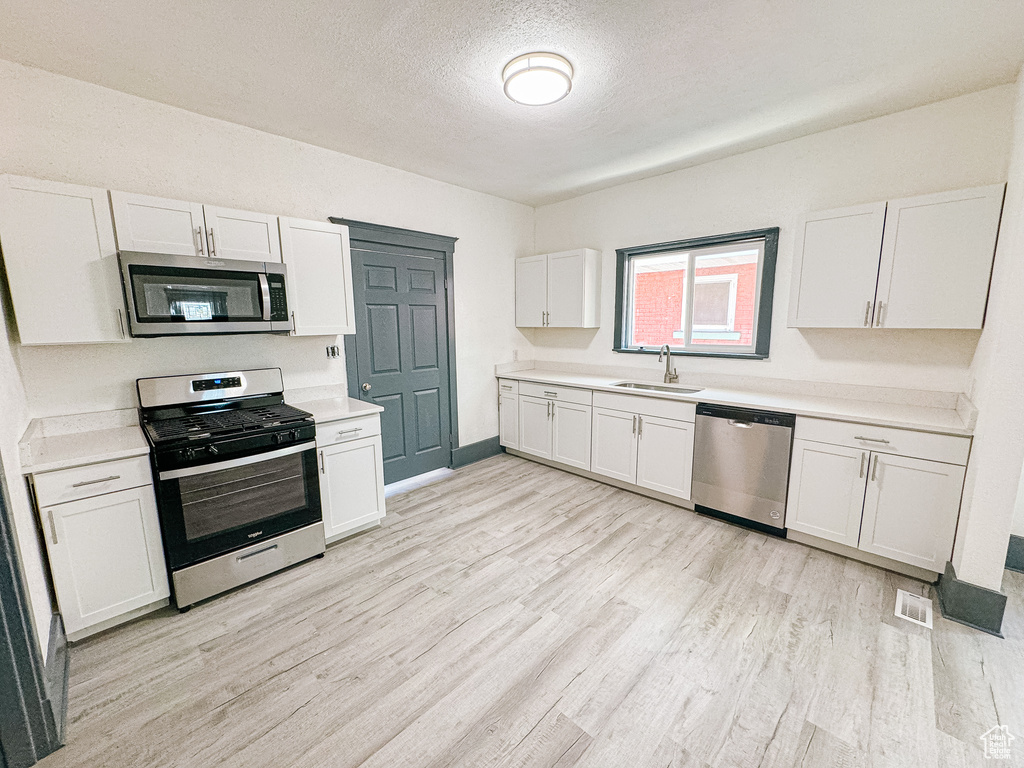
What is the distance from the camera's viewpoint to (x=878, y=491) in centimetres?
239

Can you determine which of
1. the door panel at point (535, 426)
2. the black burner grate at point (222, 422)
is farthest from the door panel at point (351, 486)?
the door panel at point (535, 426)

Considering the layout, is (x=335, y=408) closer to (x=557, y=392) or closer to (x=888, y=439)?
(x=557, y=392)

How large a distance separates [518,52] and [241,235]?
1.90 m

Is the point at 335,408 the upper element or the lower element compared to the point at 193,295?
lower

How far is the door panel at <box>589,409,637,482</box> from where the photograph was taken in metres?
3.46

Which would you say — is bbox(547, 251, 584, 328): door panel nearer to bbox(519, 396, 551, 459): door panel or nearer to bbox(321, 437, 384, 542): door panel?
bbox(519, 396, 551, 459): door panel

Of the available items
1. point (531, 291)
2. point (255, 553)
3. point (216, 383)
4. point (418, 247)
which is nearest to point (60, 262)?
point (216, 383)

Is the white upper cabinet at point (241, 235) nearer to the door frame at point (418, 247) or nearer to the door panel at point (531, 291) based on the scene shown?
the door frame at point (418, 247)

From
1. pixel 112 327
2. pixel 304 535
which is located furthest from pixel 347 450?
pixel 112 327

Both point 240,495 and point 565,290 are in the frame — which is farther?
point 565,290

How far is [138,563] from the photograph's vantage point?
2031mm

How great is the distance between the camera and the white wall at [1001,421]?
183 centimetres

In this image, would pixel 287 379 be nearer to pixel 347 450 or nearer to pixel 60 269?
pixel 347 450

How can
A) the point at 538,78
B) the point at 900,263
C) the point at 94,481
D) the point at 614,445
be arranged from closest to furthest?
the point at 94,481, the point at 538,78, the point at 900,263, the point at 614,445
